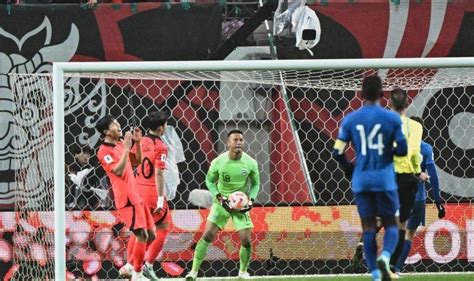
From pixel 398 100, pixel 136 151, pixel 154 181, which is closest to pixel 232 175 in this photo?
pixel 154 181

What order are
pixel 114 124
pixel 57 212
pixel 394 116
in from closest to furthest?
pixel 394 116
pixel 57 212
pixel 114 124

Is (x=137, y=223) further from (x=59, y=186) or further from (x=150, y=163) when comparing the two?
(x=59, y=186)

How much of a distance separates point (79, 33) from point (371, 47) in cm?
377

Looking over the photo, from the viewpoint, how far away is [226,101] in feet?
57.3

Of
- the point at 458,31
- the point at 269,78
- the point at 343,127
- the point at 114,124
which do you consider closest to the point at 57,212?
the point at 114,124

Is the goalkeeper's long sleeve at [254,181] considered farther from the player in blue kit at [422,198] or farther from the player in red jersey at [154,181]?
the player in blue kit at [422,198]

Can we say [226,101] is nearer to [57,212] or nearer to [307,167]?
[307,167]

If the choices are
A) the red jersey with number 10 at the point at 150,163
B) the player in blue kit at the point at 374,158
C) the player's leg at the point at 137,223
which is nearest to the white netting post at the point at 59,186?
the player's leg at the point at 137,223

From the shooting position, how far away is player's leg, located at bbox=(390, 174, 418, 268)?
13.2 m

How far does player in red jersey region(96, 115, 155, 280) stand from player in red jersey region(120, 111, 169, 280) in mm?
409

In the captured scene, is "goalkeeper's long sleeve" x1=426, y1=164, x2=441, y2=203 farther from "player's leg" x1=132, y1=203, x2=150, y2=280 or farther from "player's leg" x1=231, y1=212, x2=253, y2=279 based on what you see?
"player's leg" x1=132, y1=203, x2=150, y2=280

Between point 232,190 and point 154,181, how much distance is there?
41.6 inches

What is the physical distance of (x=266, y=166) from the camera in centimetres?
1736

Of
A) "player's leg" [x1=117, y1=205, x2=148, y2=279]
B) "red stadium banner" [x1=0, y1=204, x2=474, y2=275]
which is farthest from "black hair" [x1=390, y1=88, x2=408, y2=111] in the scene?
"red stadium banner" [x1=0, y1=204, x2=474, y2=275]
